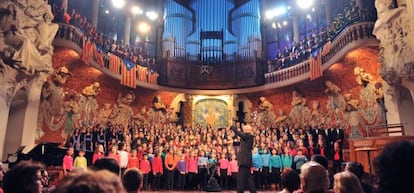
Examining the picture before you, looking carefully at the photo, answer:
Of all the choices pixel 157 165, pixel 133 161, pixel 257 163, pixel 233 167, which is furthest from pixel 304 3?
pixel 133 161

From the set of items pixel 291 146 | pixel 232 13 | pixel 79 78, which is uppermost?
pixel 232 13

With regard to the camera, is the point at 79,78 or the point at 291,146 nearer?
the point at 291,146

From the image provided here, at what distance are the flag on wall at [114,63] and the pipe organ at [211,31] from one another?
3497 millimetres

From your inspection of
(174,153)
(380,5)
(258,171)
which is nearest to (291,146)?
(258,171)

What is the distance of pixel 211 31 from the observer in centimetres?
1895

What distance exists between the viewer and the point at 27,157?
7.49 metres

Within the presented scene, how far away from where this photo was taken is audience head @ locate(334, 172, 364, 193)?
2.62 meters

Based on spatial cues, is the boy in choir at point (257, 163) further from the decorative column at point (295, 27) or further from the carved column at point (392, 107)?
the decorative column at point (295, 27)

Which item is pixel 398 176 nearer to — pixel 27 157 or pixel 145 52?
pixel 27 157

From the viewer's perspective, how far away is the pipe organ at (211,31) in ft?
59.5

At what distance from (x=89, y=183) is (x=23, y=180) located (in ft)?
5.36

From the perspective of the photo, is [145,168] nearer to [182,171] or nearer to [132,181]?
[182,171]

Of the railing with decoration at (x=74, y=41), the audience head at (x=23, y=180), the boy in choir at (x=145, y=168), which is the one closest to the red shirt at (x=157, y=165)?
the boy in choir at (x=145, y=168)

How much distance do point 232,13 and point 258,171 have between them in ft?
38.9
